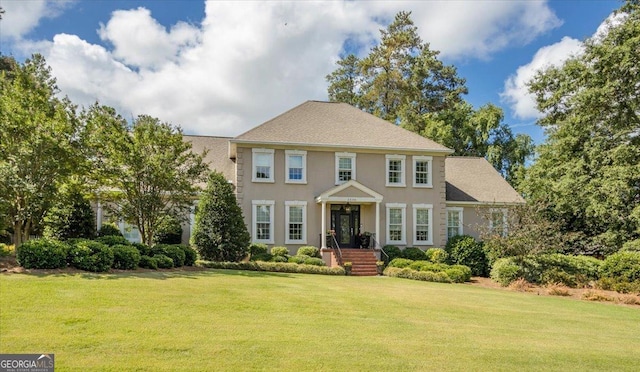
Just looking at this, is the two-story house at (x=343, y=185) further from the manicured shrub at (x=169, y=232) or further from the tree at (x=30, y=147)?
the tree at (x=30, y=147)

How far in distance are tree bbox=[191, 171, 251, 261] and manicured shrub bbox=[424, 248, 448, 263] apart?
30.1 feet

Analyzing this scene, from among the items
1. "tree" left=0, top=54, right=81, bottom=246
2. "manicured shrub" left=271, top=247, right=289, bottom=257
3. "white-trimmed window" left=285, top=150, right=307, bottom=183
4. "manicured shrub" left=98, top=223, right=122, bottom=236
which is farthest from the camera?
"white-trimmed window" left=285, top=150, right=307, bottom=183

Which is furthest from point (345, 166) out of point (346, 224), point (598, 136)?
point (598, 136)

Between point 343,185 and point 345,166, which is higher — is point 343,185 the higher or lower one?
the lower one

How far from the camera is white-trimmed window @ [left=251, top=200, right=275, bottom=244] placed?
23234 mm

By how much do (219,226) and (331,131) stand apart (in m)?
8.98

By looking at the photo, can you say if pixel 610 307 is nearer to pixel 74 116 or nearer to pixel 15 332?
pixel 15 332

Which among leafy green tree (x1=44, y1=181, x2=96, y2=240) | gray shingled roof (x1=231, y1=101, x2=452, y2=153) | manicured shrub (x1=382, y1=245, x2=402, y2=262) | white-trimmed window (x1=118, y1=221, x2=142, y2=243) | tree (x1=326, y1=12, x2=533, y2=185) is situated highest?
tree (x1=326, y1=12, x2=533, y2=185)

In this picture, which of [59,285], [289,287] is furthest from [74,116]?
[289,287]

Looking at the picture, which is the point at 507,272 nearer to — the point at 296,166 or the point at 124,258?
the point at 296,166

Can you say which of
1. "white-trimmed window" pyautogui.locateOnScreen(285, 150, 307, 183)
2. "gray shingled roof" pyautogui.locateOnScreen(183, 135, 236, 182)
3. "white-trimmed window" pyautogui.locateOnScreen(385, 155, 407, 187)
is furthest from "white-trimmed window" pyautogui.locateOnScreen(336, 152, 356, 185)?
"gray shingled roof" pyautogui.locateOnScreen(183, 135, 236, 182)

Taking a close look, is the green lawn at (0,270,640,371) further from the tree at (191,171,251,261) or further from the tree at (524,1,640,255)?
the tree at (524,1,640,255)

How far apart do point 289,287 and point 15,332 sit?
7307 millimetres

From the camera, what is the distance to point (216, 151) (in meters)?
27.8
